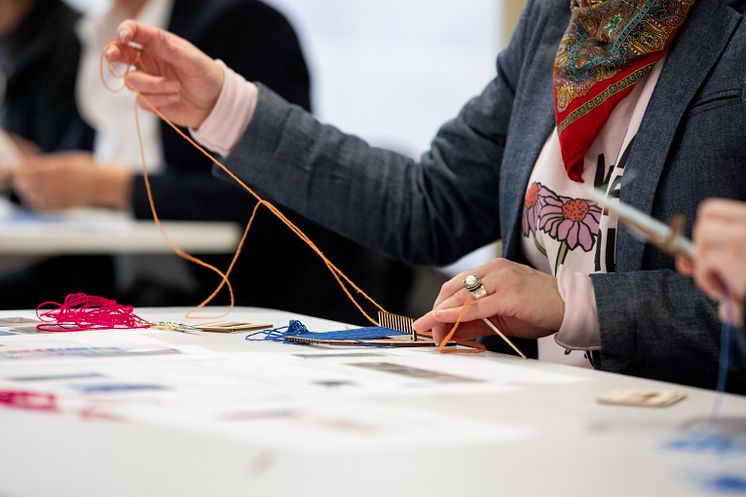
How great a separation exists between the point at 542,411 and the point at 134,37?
81 cm

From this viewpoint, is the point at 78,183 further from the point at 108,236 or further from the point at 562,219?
the point at 562,219

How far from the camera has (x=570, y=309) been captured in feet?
3.12

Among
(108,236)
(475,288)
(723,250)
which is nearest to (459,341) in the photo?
(475,288)

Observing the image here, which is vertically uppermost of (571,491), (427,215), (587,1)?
(587,1)

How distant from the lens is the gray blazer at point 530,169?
0.96 meters

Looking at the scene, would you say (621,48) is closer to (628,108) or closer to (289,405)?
(628,108)

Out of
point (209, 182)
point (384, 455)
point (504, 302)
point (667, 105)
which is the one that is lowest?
point (384, 455)

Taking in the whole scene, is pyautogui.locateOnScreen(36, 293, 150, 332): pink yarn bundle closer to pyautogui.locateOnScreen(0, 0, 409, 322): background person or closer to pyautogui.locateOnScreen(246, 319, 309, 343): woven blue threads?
pyautogui.locateOnScreen(246, 319, 309, 343): woven blue threads

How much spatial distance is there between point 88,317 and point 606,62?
2.03 ft

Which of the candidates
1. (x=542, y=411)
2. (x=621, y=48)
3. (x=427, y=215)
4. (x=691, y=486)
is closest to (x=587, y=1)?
(x=621, y=48)

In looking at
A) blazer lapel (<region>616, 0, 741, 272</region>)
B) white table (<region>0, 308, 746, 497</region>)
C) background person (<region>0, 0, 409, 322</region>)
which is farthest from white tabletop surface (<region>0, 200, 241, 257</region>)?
white table (<region>0, 308, 746, 497</region>)

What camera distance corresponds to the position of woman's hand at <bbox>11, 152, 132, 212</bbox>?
8.42 ft

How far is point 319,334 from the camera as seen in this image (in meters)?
0.99

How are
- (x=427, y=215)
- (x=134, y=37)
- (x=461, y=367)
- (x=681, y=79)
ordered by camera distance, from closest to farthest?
(x=461, y=367)
(x=681, y=79)
(x=134, y=37)
(x=427, y=215)
